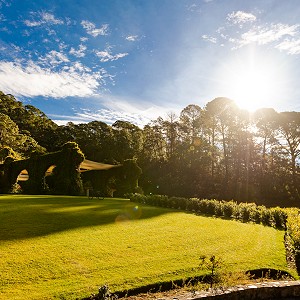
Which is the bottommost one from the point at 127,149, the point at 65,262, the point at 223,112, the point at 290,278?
the point at 290,278

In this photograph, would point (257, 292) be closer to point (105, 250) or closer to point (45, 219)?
point (105, 250)

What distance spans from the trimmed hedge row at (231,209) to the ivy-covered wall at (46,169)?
840cm

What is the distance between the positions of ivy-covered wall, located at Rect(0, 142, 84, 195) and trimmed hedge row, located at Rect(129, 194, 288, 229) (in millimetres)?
8404

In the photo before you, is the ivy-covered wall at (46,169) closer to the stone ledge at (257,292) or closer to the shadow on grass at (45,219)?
the shadow on grass at (45,219)

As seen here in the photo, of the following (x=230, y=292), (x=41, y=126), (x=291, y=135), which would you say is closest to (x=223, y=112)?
(x=291, y=135)

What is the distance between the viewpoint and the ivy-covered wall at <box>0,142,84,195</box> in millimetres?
29500

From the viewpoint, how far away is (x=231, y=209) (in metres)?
21.1

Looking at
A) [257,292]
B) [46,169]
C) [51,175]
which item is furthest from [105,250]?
[51,175]

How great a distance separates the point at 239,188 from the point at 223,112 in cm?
1252

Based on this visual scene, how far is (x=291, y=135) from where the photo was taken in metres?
37.5

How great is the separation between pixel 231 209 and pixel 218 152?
2361cm

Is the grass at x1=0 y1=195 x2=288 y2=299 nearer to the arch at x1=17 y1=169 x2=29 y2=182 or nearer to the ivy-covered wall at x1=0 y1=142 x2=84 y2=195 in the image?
the ivy-covered wall at x1=0 y1=142 x2=84 y2=195

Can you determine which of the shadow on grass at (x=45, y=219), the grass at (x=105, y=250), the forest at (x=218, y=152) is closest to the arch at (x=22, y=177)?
the forest at (x=218, y=152)

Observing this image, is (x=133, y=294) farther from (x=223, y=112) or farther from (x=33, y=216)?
(x=223, y=112)
